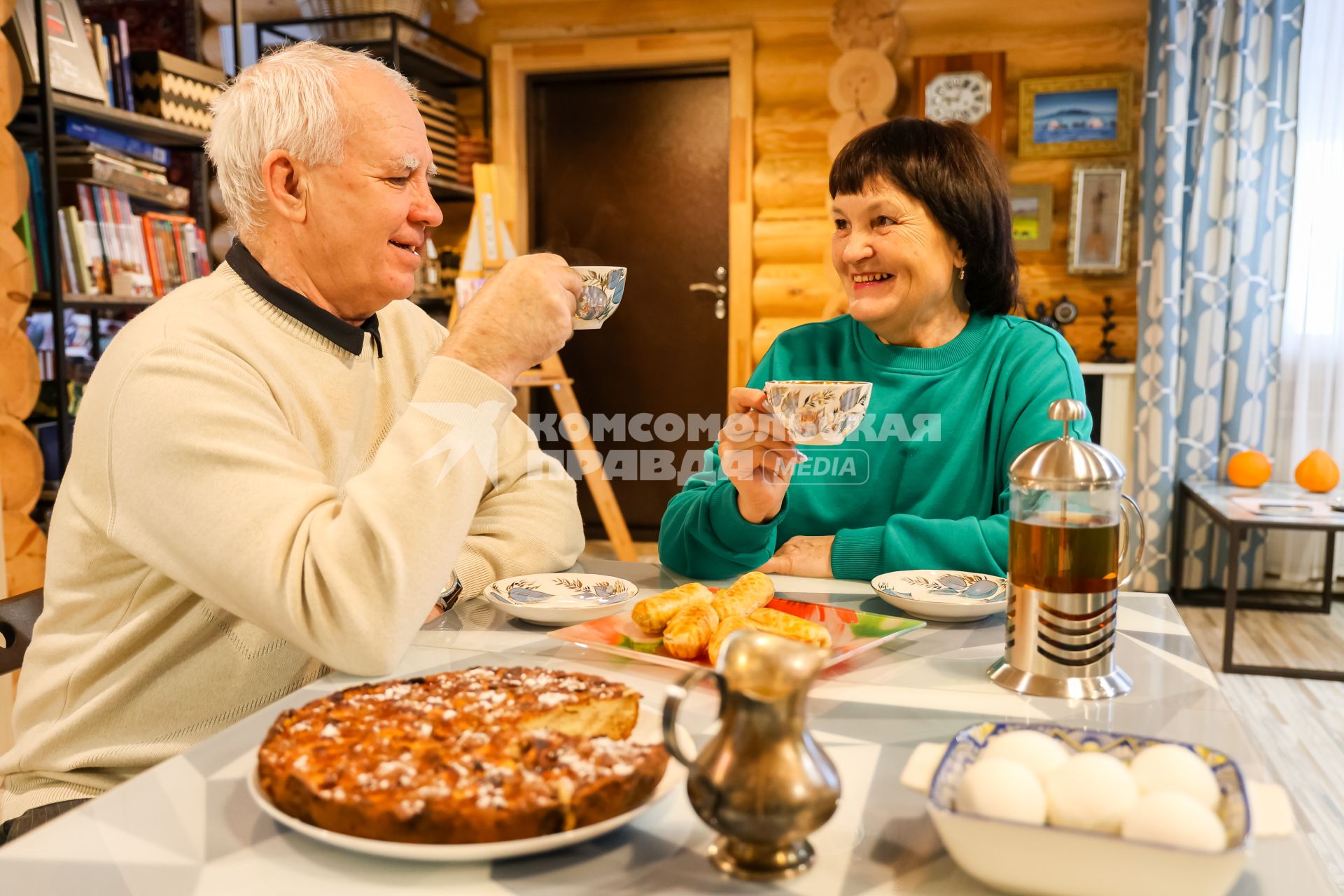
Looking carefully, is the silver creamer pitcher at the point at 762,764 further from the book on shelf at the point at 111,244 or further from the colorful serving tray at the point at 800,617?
the book on shelf at the point at 111,244

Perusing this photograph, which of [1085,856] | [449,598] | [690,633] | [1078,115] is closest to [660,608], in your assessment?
[690,633]

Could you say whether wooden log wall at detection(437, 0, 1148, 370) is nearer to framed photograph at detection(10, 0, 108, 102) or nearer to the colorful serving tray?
framed photograph at detection(10, 0, 108, 102)

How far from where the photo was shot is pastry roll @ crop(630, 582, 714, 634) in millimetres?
1127

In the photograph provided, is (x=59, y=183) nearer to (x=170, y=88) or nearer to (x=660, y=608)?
(x=170, y=88)

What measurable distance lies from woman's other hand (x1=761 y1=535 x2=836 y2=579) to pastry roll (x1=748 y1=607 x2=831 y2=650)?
1.08 feet

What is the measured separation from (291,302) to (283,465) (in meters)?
0.34

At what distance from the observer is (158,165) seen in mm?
3273

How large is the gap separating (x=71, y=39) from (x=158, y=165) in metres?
0.48

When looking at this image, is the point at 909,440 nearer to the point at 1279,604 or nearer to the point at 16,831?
the point at 16,831

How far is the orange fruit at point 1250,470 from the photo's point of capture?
3844 mm

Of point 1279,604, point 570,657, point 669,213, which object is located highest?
point 669,213

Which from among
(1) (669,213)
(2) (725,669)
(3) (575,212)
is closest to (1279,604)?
(1) (669,213)

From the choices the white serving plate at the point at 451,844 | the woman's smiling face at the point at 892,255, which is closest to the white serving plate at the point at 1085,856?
the white serving plate at the point at 451,844

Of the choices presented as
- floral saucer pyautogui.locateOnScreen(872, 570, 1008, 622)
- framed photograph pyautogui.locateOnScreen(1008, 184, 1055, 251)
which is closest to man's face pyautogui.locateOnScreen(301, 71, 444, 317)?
floral saucer pyautogui.locateOnScreen(872, 570, 1008, 622)
